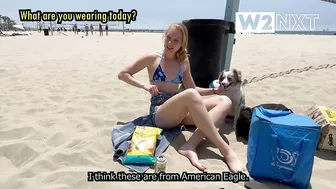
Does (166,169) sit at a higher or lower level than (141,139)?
lower

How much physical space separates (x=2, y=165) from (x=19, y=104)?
151cm

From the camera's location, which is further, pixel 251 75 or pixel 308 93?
pixel 251 75

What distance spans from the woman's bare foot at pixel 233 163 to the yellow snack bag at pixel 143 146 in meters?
0.60

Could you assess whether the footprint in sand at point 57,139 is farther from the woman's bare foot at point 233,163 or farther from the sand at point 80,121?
the woman's bare foot at point 233,163

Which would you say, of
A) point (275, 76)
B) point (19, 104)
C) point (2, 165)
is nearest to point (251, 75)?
point (275, 76)

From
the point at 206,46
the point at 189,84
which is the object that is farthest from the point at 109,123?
the point at 206,46

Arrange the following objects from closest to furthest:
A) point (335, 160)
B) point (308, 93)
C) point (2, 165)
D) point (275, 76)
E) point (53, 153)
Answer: point (2, 165)
point (53, 153)
point (335, 160)
point (308, 93)
point (275, 76)

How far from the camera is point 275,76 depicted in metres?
5.43

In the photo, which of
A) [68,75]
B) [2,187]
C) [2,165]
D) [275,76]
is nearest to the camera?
[2,187]

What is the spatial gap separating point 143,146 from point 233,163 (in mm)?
725

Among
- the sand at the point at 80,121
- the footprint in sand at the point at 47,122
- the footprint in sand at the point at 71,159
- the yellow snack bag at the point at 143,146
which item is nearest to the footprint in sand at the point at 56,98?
the sand at the point at 80,121

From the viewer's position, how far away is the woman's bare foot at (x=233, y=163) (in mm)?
2043

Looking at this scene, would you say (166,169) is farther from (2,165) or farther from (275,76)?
(275,76)

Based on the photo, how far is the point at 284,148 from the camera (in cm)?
181
